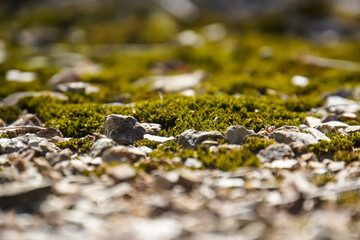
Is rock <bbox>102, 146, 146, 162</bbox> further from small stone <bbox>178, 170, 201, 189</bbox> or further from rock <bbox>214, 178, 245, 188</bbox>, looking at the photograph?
rock <bbox>214, 178, 245, 188</bbox>

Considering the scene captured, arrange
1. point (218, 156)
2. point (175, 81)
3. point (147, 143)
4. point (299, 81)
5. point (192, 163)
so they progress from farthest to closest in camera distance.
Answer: point (299, 81) < point (175, 81) < point (147, 143) < point (218, 156) < point (192, 163)

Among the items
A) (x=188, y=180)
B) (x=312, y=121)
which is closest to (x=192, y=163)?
(x=188, y=180)

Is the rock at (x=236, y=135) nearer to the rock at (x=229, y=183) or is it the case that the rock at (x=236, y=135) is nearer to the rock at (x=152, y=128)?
the rock at (x=229, y=183)

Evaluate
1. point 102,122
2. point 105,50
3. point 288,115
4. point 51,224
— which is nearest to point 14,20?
point 105,50

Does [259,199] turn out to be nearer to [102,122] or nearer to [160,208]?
[160,208]

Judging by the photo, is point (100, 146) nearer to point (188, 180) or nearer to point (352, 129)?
point (188, 180)

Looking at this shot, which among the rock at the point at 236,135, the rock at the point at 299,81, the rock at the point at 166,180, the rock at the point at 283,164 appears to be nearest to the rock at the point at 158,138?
the rock at the point at 236,135
